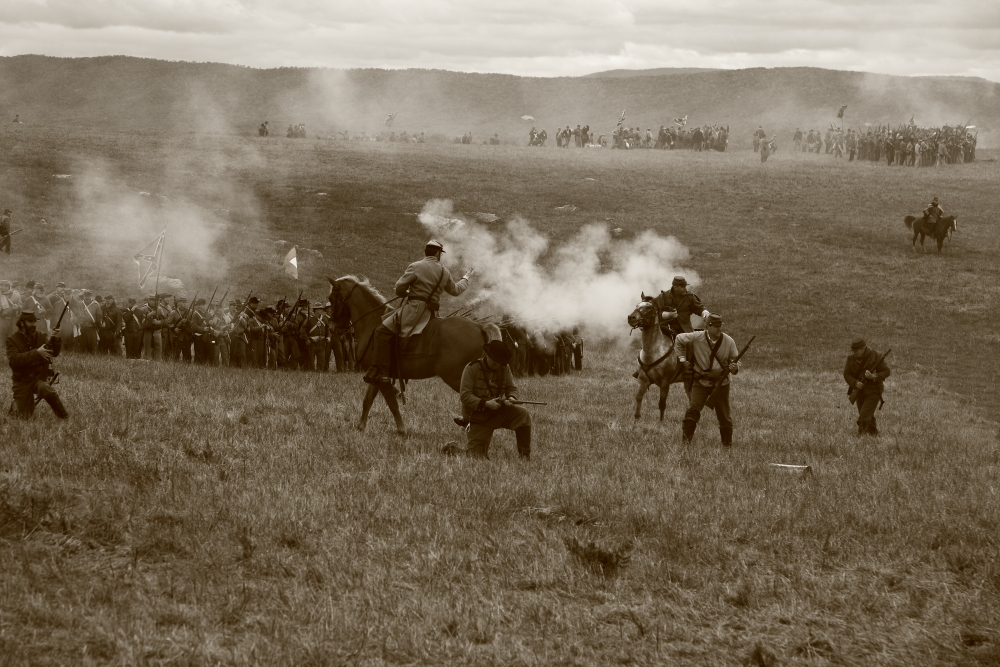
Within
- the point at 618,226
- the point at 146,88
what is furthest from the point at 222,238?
the point at 146,88

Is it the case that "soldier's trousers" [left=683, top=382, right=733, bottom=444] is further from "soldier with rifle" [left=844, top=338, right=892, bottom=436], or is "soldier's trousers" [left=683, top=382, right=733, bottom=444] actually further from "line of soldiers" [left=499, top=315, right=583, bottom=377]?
"line of soldiers" [left=499, top=315, right=583, bottom=377]

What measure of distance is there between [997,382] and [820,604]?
22.2 metres

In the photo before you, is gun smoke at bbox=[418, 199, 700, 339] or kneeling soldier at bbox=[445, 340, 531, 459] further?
gun smoke at bbox=[418, 199, 700, 339]

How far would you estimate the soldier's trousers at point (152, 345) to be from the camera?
24891 millimetres

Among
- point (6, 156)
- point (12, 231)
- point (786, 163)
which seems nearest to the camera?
point (12, 231)

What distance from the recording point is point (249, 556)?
995 cm

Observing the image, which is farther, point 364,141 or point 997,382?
point 364,141

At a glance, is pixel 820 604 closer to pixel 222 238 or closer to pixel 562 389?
pixel 562 389

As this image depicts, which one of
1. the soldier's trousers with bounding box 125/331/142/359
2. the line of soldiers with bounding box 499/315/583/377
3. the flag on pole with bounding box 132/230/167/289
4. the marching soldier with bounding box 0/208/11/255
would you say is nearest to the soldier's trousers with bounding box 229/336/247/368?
the soldier's trousers with bounding box 125/331/142/359

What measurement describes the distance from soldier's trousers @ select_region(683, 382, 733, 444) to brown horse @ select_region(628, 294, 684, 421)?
3.10m

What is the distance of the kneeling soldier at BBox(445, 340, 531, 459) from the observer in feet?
44.5

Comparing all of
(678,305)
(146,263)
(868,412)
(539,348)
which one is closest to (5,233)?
(146,263)

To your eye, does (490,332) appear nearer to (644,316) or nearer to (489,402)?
(489,402)

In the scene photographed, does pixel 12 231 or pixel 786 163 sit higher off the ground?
pixel 786 163
